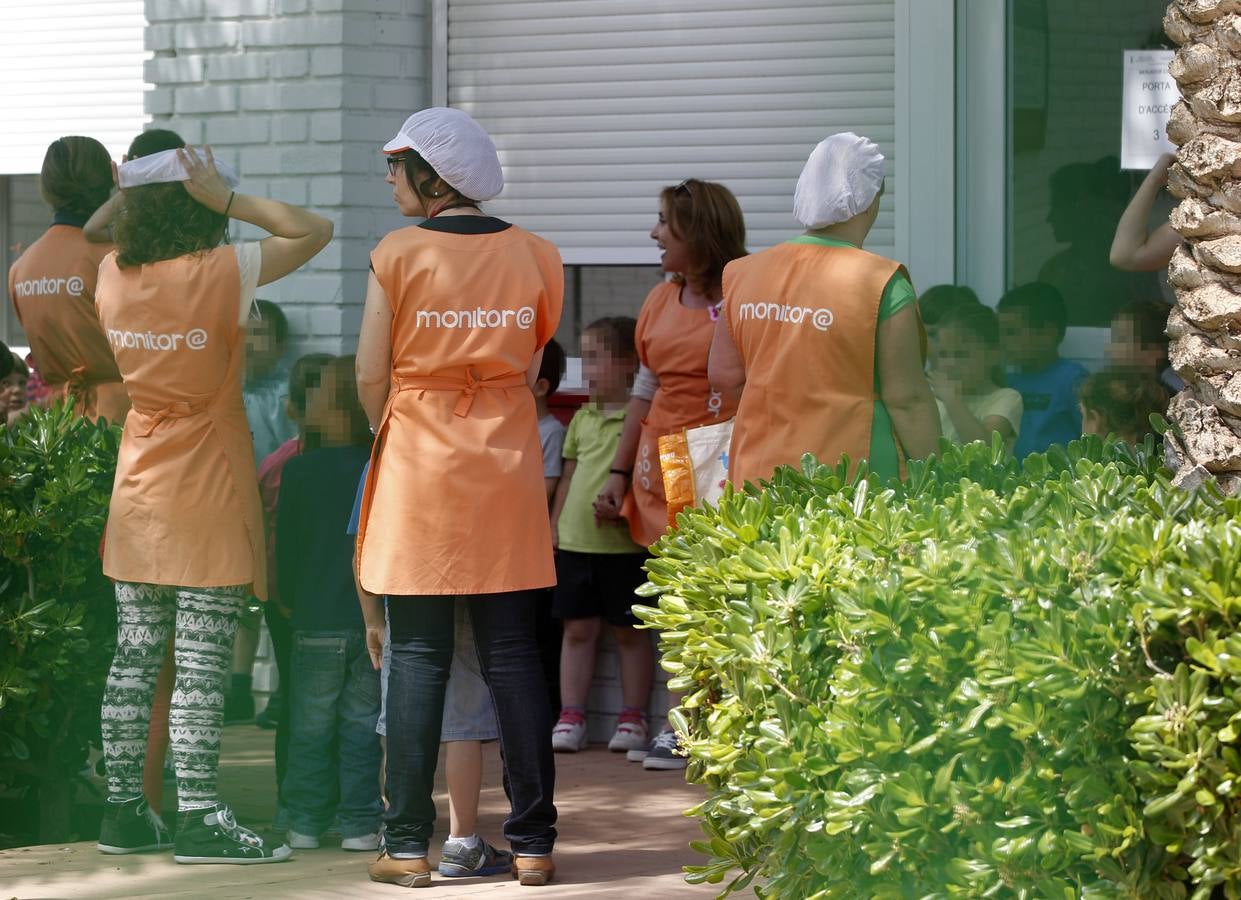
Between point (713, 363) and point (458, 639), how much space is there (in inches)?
43.0

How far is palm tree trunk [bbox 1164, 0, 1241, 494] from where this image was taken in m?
3.51

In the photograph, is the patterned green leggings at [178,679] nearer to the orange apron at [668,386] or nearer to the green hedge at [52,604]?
the green hedge at [52,604]

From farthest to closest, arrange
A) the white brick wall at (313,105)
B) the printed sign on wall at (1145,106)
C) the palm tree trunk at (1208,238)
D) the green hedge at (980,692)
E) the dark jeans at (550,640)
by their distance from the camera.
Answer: the white brick wall at (313,105) < the dark jeans at (550,640) < the printed sign on wall at (1145,106) < the palm tree trunk at (1208,238) < the green hedge at (980,692)

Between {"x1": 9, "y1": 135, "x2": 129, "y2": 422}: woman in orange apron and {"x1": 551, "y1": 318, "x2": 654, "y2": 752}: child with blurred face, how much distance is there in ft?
5.62

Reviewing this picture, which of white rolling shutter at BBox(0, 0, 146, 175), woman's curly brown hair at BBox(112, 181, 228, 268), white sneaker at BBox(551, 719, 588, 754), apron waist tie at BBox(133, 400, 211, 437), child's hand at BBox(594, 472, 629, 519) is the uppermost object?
white rolling shutter at BBox(0, 0, 146, 175)

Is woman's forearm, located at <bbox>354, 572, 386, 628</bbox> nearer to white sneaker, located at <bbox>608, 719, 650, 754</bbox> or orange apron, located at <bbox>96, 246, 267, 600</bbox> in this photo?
orange apron, located at <bbox>96, 246, 267, 600</bbox>

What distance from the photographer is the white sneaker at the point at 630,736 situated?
6617 mm

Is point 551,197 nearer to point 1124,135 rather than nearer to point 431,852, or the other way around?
point 1124,135

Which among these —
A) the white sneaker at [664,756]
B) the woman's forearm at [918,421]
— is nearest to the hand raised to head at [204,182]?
the woman's forearm at [918,421]

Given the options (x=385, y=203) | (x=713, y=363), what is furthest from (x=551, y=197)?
(x=713, y=363)

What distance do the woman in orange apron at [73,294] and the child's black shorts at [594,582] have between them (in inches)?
69.3

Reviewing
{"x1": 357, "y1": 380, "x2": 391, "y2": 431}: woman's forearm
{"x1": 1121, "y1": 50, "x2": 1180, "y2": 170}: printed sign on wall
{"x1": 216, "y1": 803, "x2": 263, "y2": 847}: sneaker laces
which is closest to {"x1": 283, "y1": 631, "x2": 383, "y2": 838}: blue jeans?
{"x1": 216, "y1": 803, "x2": 263, "y2": 847}: sneaker laces

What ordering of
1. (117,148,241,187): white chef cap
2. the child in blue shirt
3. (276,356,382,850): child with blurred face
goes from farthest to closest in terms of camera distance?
the child in blue shirt
(276,356,382,850): child with blurred face
(117,148,241,187): white chef cap

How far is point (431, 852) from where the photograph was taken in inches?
A: 205
